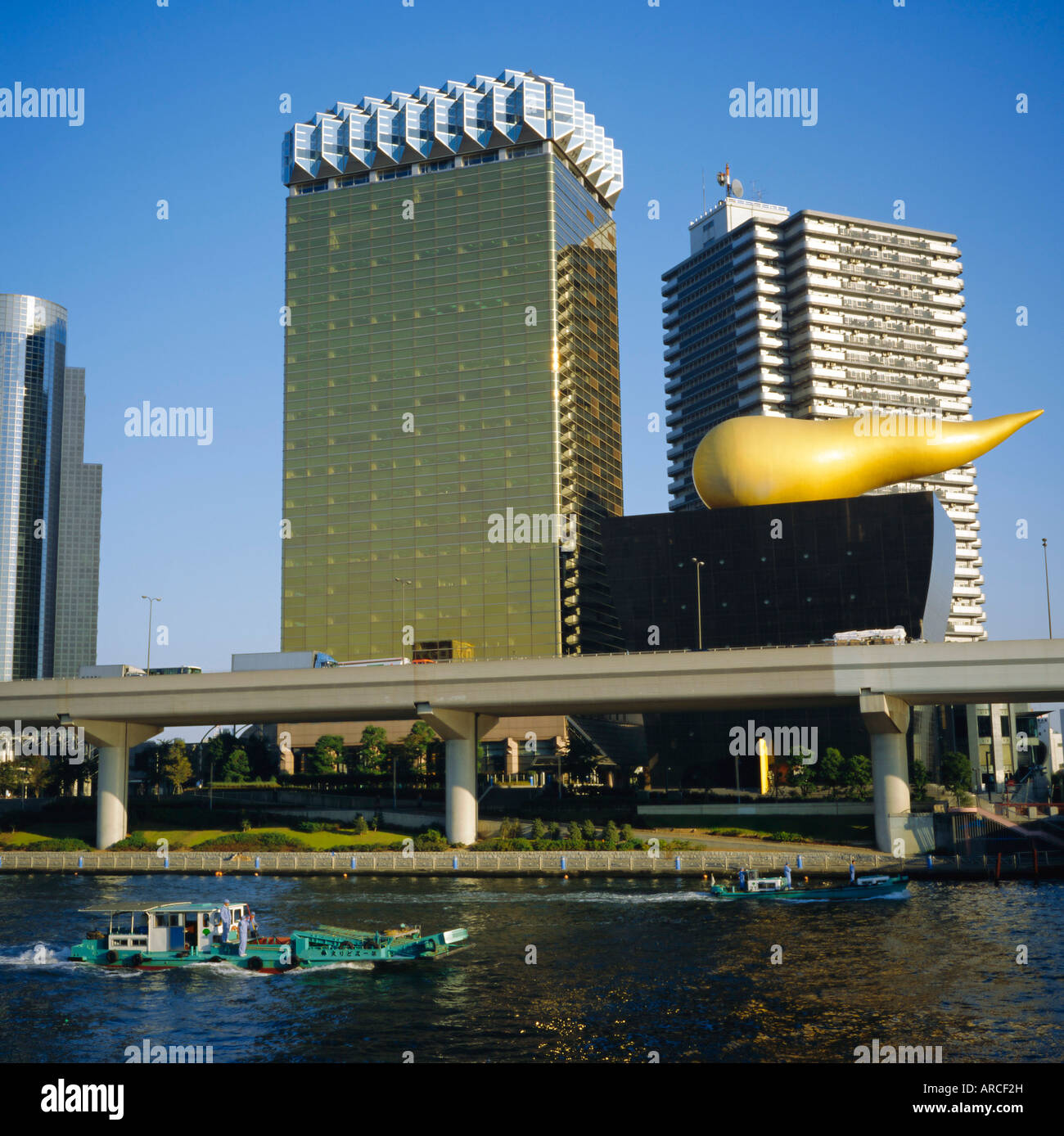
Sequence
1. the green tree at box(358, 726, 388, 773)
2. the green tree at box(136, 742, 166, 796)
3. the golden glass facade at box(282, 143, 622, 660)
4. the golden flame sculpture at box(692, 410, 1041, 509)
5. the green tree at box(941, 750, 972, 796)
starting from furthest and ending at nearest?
the golden glass facade at box(282, 143, 622, 660) < the green tree at box(358, 726, 388, 773) < the green tree at box(136, 742, 166, 796) < the golden flame sculpture at box(692, 410, 1041, 509) < the green tree at box(941, 750, 972, 796)

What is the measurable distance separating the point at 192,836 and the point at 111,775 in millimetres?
8813

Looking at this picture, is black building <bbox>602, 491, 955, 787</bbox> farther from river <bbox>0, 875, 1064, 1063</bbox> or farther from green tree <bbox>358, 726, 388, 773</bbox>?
river <bbox>0, 875, 1064, 1063</bbox>

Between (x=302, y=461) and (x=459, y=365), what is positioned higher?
(x=459, y=365)

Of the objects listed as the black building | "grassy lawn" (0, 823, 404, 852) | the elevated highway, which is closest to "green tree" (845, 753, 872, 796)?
the black building

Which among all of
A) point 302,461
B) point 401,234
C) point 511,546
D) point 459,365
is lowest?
point 511,546

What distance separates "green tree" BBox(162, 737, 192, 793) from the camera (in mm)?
122625

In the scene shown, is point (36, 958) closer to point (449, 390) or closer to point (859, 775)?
point (859, 775)

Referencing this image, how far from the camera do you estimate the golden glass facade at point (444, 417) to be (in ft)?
585

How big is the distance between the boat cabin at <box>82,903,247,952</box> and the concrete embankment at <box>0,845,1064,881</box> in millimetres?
29040

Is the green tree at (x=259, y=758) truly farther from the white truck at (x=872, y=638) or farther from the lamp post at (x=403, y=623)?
the white truck at (x=872, y=638)

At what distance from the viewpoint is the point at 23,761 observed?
13162cm
